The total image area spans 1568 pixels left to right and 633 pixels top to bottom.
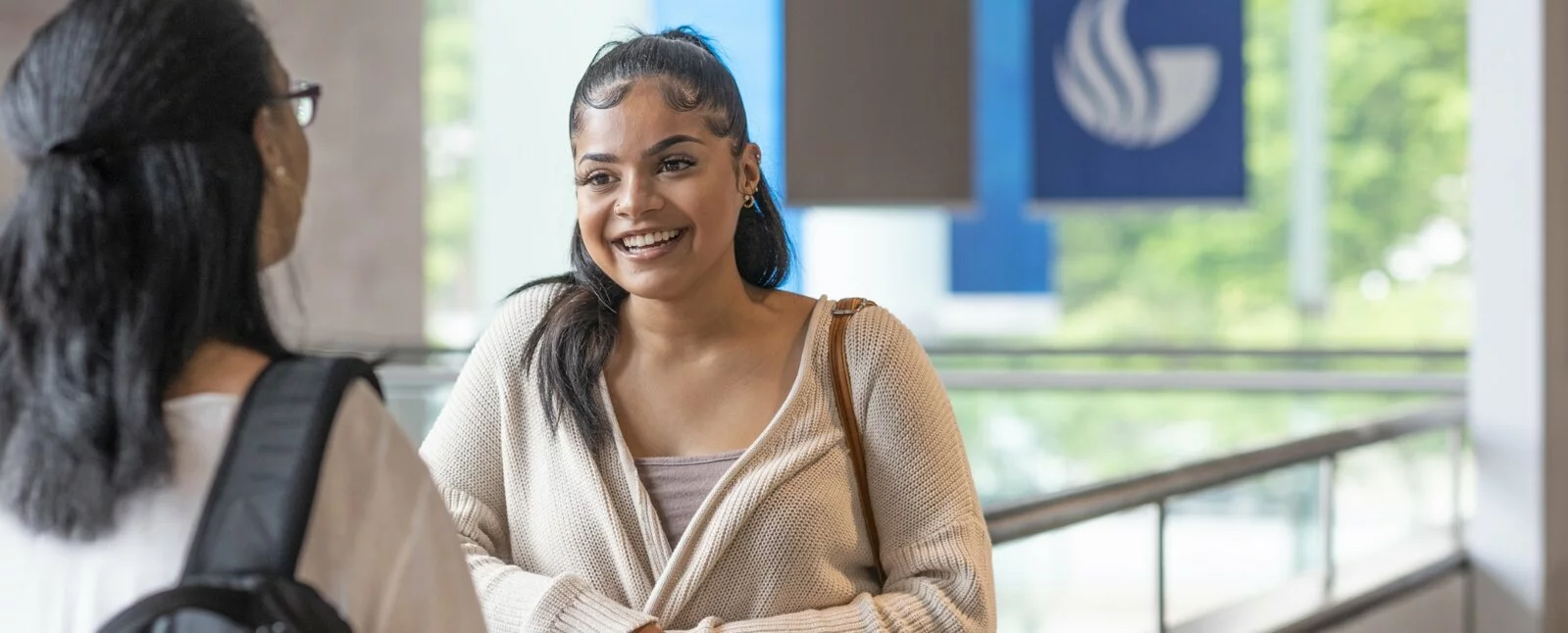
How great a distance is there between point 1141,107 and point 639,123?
17.9ft

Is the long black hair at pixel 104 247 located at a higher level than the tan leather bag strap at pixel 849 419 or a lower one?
higher

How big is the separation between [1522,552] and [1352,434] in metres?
1.37

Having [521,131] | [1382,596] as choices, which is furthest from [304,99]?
[521,131]

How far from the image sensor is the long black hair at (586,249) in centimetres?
239

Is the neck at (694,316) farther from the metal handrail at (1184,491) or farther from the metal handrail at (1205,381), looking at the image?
the metal handrail at (1205,381)

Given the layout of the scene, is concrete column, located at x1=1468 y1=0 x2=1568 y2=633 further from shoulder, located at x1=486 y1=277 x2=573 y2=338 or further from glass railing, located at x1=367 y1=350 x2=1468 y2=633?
shoulder, located at x1=486 y1=277 x2=573 y2=338

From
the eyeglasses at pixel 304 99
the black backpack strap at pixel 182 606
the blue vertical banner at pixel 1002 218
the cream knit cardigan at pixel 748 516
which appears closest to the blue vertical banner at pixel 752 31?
the cream knit cardigan at pixel 748 516

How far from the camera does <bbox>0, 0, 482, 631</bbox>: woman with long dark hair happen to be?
148cm

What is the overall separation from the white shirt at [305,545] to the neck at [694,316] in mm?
897

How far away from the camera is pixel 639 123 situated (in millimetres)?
2357

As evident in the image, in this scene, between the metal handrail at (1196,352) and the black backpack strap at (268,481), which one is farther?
the metal handrail at (1196,352)

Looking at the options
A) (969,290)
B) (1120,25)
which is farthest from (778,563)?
(969,290)

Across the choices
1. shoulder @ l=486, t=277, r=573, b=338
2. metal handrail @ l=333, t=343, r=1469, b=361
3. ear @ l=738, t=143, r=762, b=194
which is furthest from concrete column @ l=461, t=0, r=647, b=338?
ear @ l=738, t=143, r=762, b=194

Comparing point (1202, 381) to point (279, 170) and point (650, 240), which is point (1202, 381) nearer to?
point (650, 240)
